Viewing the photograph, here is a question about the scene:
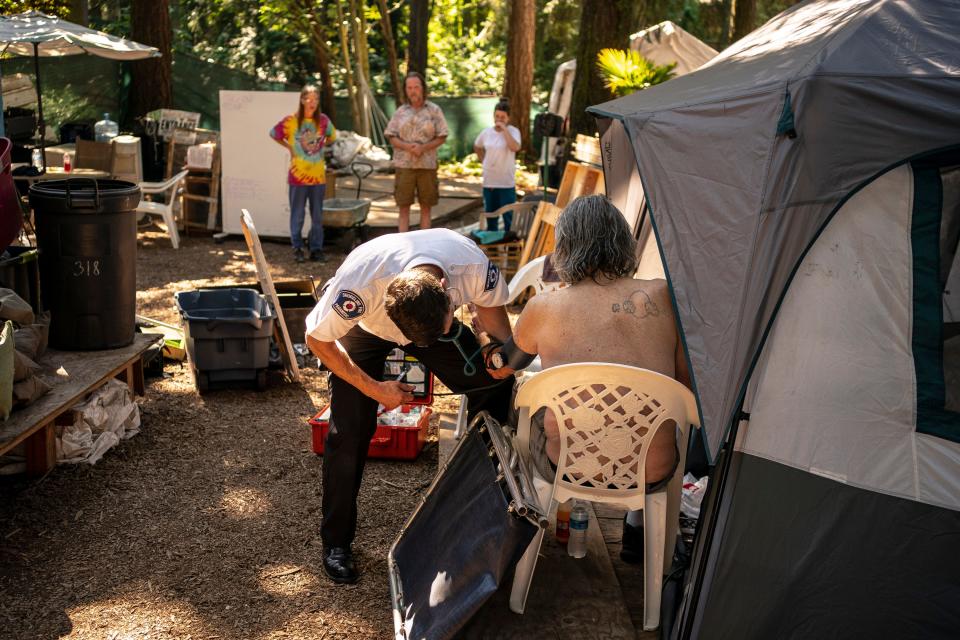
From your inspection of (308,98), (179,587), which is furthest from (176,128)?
(179,587)

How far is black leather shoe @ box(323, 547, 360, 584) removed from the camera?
12.3 ft

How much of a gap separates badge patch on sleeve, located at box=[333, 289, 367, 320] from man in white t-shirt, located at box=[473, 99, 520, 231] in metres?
6.61

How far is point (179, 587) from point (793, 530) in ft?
7.45

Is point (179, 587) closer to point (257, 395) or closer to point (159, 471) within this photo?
point (159, 471)

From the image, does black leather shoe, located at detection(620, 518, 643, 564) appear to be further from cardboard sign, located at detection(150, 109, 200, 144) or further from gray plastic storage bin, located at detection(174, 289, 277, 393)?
cardboard sign, located at detection(150, 109, 200, 144)

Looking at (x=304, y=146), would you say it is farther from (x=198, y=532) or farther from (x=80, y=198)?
(x=198, y=532)

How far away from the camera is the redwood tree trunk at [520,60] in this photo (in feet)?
58.4

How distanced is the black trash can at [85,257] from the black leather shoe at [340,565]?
222 centimetres

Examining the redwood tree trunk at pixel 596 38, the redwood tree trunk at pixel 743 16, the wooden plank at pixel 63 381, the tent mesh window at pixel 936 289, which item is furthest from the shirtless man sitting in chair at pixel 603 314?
the redwood tree trunk at pixel 743 16

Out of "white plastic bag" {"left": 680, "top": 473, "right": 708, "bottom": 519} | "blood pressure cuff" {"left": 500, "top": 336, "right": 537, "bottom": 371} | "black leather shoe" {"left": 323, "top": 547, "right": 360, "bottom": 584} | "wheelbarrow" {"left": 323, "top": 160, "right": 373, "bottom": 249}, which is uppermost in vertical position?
"blood pressure cuff" {"left": 500, "top": 336, "right": 537, "bottom": 371}

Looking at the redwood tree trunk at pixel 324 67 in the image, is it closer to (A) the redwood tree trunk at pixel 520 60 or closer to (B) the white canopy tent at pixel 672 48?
(A) the redwood tree trunk at pixel 520 60

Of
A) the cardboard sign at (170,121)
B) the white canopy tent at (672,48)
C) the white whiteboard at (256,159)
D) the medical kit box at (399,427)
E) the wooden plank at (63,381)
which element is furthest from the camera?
the white canopy tent at (672,48)

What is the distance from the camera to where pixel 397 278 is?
10.7ft

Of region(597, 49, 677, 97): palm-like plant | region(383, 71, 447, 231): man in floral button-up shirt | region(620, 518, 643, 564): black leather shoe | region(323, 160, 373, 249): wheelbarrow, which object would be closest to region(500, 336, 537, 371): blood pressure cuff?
region(620, 518, 643, 564): black leather shoe
